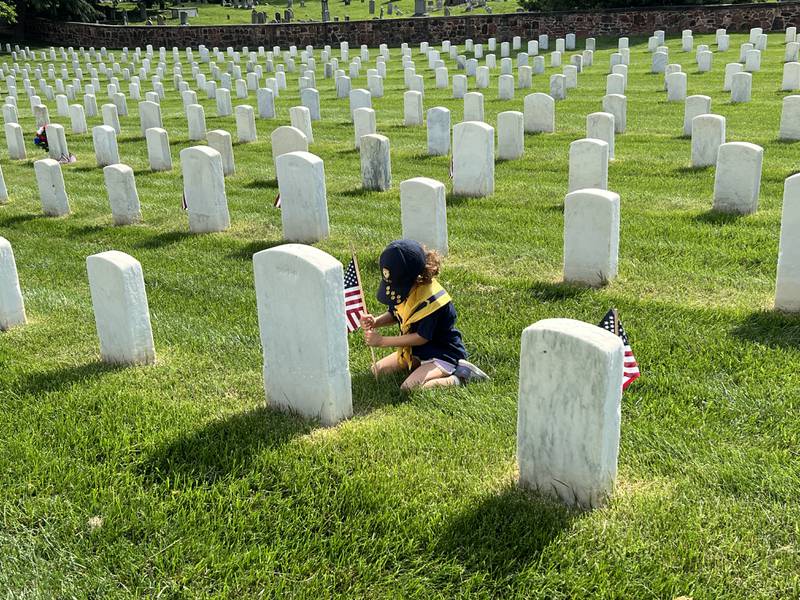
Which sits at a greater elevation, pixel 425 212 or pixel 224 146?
pixel 224 146

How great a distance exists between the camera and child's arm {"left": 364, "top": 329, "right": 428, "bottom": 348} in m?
4.84

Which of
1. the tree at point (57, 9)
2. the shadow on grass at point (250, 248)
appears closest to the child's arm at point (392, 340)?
the shadow on grass at point (250, 248)

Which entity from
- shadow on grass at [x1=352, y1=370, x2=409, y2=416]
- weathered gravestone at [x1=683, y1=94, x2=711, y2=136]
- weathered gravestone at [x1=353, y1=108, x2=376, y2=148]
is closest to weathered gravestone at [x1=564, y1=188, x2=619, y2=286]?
shadow on grass at [x1=352, y1=370, x2=409, y2=416]

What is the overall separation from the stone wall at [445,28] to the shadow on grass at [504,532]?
103ft

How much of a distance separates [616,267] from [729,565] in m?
3.89

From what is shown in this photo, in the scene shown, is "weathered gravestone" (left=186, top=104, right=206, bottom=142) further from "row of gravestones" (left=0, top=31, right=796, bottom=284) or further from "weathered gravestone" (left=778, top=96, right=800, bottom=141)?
"weathered gravestone" (left=778, top=96, right=800, bottom=141)

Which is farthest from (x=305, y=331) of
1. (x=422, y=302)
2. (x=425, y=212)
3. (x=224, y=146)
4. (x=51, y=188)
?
(x=224, y=146)

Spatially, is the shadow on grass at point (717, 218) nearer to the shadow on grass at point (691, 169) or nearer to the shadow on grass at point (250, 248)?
the shadow on grass at point (691, 169)

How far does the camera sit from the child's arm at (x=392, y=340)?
191 inches

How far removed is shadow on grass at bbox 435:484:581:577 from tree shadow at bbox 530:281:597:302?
2986 millimetres

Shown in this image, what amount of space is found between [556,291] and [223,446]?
339cm

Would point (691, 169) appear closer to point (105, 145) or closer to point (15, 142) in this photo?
point (105, 145)

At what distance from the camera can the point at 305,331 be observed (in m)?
4.41

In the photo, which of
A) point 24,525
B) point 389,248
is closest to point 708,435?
point 389,248
